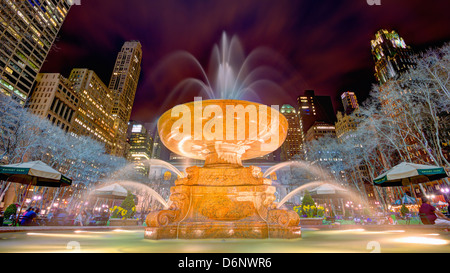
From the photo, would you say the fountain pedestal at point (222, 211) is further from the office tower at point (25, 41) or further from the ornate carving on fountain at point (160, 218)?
the office tower at point (25, 41)

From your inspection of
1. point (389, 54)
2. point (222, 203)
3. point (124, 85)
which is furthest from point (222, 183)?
point (124, 85)

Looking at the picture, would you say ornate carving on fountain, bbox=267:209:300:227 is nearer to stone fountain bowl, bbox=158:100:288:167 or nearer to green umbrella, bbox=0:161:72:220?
stone fountain bowl, bbox=158:100:288:167

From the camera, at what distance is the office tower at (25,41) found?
53.8 meters

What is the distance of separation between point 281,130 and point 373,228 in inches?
202

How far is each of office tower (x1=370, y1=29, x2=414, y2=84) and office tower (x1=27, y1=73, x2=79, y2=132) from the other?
368ft

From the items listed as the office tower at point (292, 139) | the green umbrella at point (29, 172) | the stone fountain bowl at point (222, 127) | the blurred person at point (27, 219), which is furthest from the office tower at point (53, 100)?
the office tower at point (292, 139)

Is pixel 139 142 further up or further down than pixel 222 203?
further up

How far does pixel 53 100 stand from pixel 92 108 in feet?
75.8

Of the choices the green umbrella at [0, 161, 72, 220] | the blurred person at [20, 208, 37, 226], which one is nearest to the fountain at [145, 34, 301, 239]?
the green umbrella at [0, 161, 72, 220]

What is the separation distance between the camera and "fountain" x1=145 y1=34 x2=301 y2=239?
4.81 metres

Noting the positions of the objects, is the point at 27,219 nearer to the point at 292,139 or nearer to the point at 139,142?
the point at 292,139

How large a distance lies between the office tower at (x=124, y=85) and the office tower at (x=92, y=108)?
7.40m

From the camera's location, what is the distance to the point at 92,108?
90.1 meters
